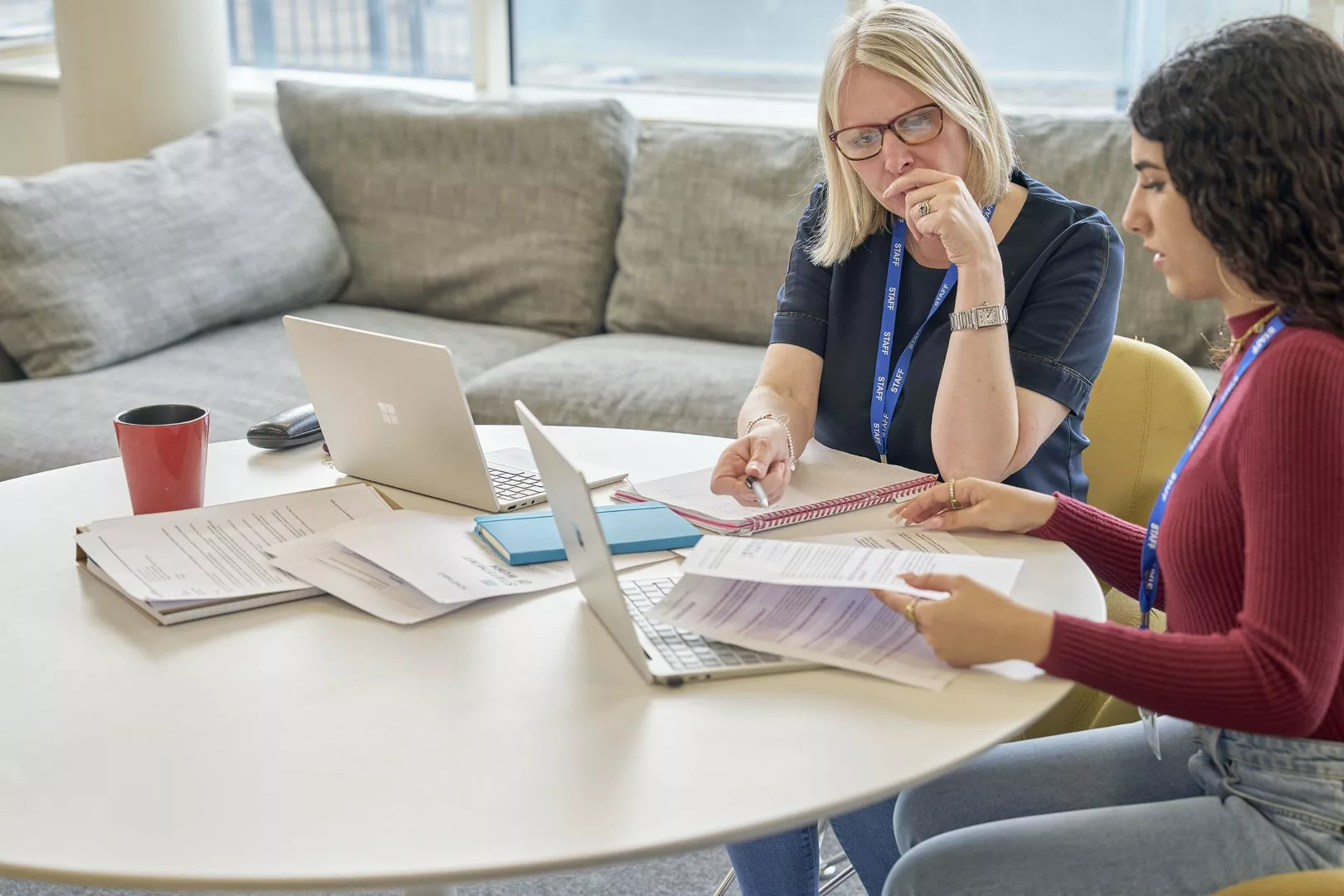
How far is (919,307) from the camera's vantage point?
5.70 feet

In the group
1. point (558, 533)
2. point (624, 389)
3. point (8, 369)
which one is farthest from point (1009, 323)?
point (8, 369)

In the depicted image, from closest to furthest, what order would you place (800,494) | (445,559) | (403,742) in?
(403,742) < (445,559) < (800,494)

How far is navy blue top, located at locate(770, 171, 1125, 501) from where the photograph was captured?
161 centimetres

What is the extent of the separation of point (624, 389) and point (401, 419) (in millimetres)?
1342

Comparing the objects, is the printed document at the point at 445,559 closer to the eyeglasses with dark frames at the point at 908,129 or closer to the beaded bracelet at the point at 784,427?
the beaded bracelet at the point at 784,427

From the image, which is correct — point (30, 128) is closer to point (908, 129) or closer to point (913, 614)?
point (908, 129)

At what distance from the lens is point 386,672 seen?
42.0 inches

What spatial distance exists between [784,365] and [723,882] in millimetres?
732

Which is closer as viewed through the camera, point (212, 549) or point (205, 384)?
point (212, 549)

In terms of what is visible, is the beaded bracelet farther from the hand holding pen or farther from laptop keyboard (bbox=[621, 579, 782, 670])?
laptop keyboard (bbox=[621, 579, 782, 670])

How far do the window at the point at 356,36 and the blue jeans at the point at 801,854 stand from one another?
3.10m

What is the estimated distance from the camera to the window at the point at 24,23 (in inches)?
177

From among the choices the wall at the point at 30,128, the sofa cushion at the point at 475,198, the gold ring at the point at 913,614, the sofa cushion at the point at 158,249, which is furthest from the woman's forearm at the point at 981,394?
the wall at the point at 30,128

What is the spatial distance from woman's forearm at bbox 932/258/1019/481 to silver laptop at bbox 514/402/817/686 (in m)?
0.55
